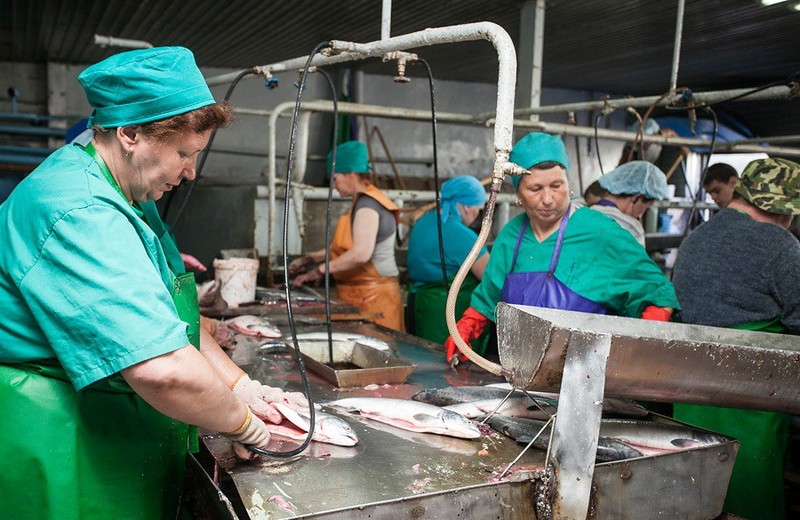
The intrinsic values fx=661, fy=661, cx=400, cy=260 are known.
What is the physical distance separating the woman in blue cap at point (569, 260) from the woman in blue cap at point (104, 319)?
1717mm

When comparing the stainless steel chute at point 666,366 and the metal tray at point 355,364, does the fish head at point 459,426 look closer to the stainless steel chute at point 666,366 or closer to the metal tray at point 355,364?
the stainless steel chute at point 666,366

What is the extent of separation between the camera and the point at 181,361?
1.53 meters

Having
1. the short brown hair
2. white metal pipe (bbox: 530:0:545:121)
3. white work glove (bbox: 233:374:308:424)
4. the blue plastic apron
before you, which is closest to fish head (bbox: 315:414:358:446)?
white work glove (bbox: 233:374:308:424)

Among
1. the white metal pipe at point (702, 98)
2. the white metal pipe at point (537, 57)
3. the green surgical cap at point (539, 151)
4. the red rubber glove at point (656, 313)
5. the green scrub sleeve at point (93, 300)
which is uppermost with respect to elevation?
the white metal pipe at point (537, 57)

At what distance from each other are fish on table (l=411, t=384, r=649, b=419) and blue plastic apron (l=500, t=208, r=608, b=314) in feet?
2.23

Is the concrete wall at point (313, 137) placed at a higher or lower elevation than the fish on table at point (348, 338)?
higher

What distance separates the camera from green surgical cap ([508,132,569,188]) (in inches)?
125

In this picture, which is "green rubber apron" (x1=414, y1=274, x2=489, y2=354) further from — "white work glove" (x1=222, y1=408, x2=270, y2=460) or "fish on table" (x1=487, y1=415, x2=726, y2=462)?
"white work glove" (x1=222, y1=408, x2=270, y2=460)

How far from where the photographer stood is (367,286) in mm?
5512

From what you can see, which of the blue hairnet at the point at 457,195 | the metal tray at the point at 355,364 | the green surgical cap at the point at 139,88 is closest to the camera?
the green surgical cap at the point at 139,88

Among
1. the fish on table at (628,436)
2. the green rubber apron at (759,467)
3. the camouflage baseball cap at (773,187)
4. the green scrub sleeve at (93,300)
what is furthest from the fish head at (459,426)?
the camouflage baseball cap at (773,187)

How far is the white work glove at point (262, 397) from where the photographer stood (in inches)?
83.7

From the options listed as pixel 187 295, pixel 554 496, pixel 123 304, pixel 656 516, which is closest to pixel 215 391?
pixel 123 304

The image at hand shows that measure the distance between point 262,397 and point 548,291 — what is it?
1.53 m
